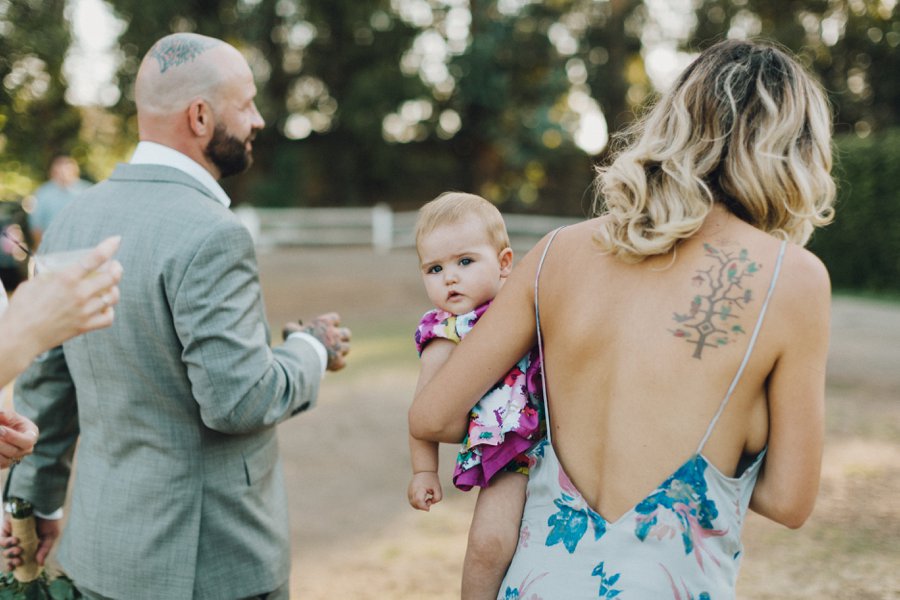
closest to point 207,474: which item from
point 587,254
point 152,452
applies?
point 152,452

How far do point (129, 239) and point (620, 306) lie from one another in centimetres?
136

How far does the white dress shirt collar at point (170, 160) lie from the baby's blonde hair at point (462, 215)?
65cm

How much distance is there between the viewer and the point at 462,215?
2.23 metres

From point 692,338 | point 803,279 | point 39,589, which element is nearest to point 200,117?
point 39,589

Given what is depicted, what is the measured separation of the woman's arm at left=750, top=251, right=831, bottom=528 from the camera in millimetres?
1573

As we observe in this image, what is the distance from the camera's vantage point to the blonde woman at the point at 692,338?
1610mm

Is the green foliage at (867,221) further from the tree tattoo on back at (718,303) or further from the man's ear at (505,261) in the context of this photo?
the tree tattoo on back at (718,303)

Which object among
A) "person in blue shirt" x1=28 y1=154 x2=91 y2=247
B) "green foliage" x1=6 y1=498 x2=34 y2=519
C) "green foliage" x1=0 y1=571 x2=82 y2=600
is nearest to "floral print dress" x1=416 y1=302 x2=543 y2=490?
"green foliage" x1=0 y1=571 x2=82 y2=600

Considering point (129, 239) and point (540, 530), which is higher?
point (129, 239)

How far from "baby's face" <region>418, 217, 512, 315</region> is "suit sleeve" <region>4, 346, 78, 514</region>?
1.22 m

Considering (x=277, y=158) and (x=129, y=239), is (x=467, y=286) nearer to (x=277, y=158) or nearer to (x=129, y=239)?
(x=129, y=239)

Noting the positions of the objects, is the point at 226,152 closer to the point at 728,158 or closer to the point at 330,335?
the point at 330,335

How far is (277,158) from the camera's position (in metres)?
28.1

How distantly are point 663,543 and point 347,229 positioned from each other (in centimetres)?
2189
